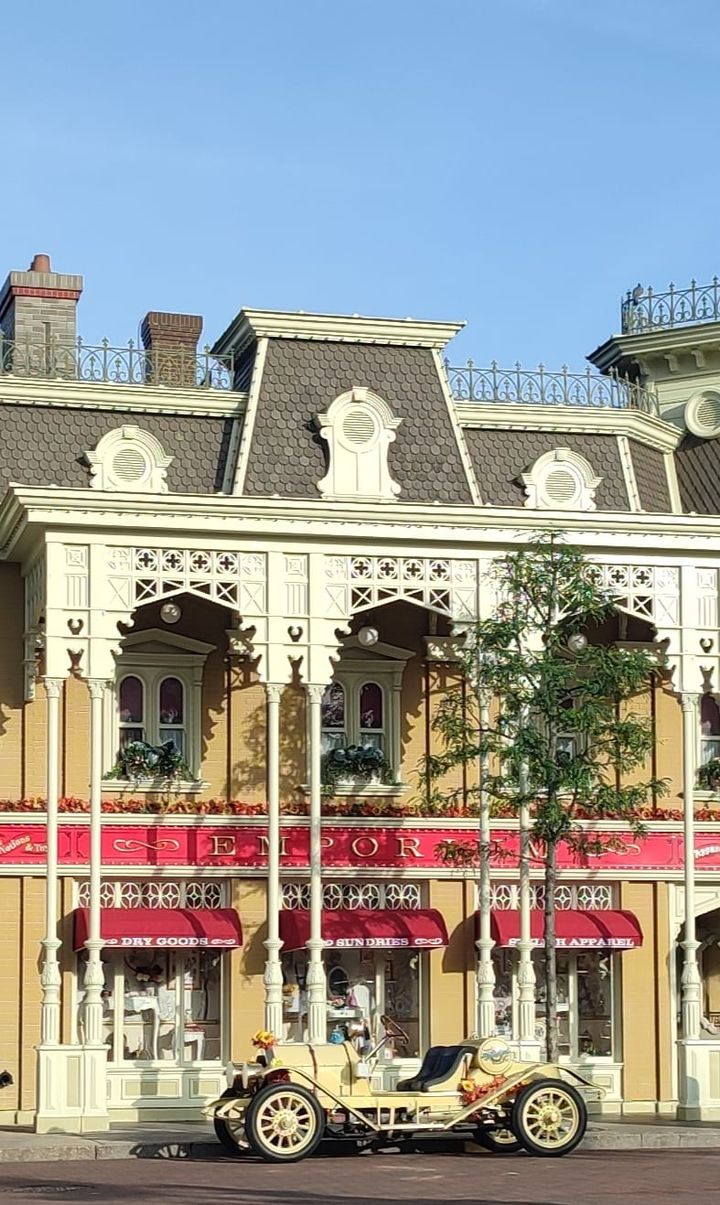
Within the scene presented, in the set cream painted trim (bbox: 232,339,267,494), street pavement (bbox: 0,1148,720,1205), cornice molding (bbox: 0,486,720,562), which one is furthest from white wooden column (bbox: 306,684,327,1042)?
street pavement (bbox: 0,1148,720,1205)

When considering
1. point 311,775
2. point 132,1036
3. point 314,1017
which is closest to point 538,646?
point 311,775

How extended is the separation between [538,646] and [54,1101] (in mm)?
8194

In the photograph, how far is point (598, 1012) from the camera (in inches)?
1243

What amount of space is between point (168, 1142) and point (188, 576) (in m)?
7.21

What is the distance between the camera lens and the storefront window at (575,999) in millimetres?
31344

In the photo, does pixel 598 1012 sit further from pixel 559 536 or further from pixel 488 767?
pixel 559 536

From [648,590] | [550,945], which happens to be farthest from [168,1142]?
[648,590]

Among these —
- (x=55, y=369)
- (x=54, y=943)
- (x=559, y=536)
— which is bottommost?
(x=54, y=943)

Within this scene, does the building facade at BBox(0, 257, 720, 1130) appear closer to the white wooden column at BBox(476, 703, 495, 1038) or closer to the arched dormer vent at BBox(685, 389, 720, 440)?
the white wooden column at BBox(476, 703, 495, 1038)

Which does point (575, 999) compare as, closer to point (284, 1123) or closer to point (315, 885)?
point (315, 885)

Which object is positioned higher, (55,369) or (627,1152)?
(55,369)

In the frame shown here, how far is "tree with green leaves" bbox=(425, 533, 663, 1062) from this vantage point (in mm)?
27141

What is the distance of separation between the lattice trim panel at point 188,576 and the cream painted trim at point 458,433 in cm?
388

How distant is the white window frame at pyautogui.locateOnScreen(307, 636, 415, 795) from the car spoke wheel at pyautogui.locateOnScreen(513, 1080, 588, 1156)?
350 inches
